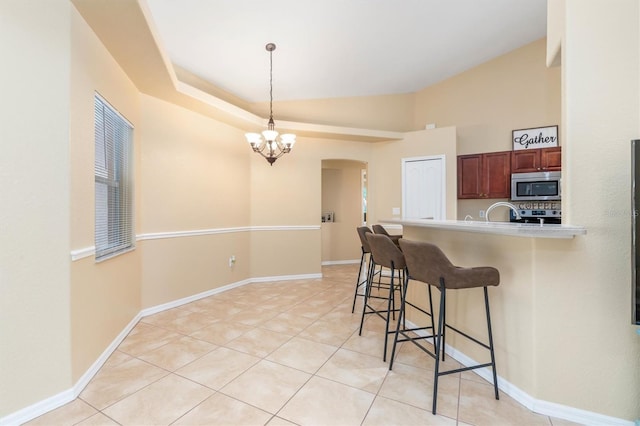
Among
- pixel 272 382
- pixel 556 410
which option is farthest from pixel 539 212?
pixel 272 382

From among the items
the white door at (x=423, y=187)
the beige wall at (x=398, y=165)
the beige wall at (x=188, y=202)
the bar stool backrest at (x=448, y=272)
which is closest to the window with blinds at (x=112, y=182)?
the beige wall at (x=188, y=202)

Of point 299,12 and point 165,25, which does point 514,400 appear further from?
point 165,25

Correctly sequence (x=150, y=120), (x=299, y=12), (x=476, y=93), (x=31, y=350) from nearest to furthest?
(x=31, y=350), (x=299, y=12), (x=150, y=120), (x=476, y=93)

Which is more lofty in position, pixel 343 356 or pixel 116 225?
pixel 116 225

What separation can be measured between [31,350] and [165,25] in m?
3.15

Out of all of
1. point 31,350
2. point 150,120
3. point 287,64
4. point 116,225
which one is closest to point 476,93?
point 287,64

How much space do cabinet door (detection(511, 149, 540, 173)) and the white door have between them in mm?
1023

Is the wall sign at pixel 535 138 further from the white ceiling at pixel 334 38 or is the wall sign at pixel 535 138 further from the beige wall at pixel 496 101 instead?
the white ceiling at pixel 334 38

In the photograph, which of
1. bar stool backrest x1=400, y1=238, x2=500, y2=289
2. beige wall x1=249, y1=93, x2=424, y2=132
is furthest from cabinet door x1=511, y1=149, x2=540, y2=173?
bar stool backrest x1=400, y1=238, x2=500, y2=289

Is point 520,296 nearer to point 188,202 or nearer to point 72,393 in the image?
point 72,393

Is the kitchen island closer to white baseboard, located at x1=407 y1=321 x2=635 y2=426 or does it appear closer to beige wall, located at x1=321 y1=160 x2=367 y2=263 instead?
white baseboard, located at x1=407 y1=321 x2=635 y2=426

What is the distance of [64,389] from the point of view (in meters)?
1.76

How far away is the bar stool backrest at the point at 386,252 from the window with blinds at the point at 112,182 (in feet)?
7.61

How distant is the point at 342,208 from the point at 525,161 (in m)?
3.65
